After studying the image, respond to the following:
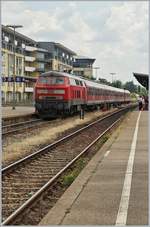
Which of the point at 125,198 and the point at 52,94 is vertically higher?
the point at 52,94

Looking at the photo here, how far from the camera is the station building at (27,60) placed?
4181 inches

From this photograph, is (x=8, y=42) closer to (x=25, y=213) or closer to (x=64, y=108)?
(x=64, y=108)

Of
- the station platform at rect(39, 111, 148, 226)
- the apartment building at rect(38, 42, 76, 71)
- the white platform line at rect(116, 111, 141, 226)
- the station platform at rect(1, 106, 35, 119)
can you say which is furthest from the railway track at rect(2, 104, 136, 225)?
the apartment building at rect(38, 42, 76, 71)

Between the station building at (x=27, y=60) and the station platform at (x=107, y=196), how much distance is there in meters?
88.4

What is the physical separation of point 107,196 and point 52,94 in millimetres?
27919

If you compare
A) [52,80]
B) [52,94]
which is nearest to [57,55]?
[52,80]

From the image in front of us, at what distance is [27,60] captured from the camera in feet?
410

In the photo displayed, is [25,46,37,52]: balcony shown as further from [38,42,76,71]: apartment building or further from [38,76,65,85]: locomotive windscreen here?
[38,76,65,85]: locomotive windscreen

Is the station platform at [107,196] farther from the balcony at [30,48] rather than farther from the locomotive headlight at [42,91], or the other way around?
the balcony at [30,48]

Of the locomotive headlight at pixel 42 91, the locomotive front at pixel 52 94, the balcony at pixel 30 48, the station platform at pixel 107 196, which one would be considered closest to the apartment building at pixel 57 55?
the balcony at pixel 30 48

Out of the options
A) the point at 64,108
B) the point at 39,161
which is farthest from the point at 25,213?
the point at 64,108

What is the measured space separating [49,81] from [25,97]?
8410 cm

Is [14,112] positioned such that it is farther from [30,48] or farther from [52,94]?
[30,48]

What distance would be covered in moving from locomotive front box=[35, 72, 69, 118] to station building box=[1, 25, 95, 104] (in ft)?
210
